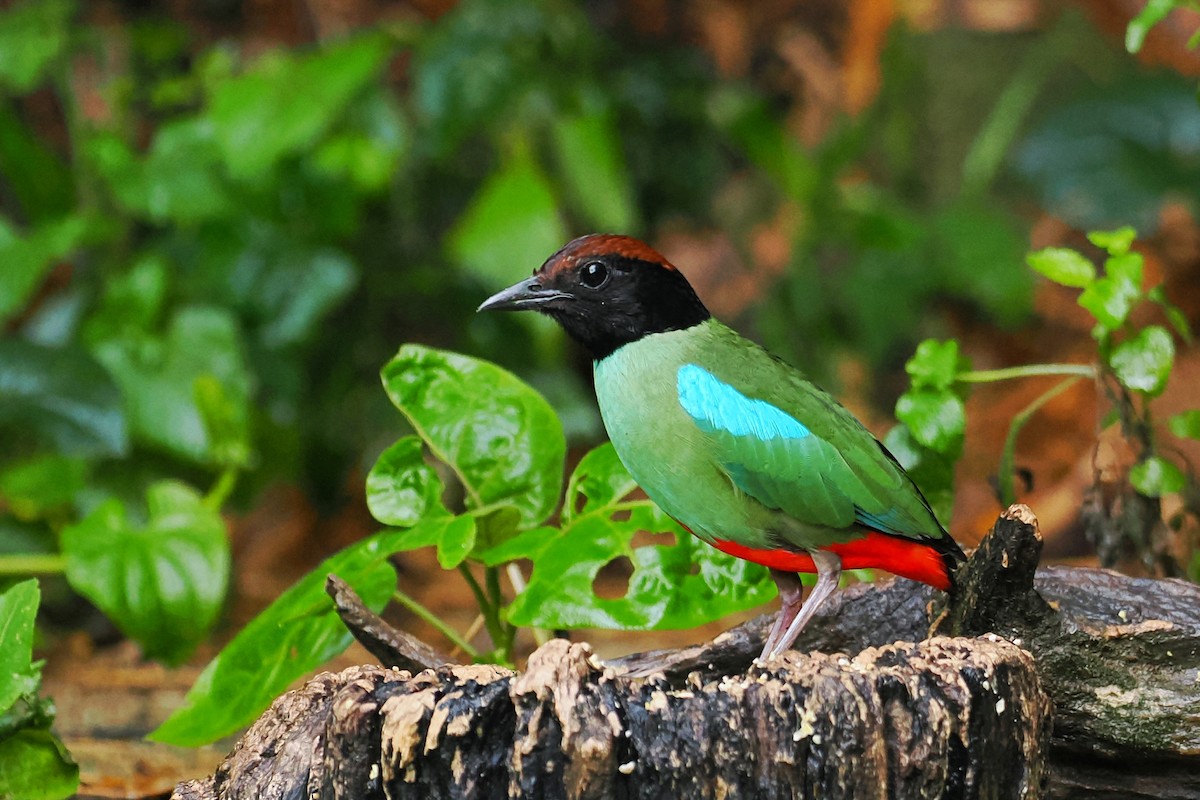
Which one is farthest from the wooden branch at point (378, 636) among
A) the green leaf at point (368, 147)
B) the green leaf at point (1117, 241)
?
the green leaf at point (368, 147)

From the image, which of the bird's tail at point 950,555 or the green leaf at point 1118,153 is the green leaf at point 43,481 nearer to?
the bird's tail at point 950,555

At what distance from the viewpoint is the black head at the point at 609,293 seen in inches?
105

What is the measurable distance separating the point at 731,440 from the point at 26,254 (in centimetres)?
378

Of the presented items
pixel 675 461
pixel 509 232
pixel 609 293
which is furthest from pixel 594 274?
pixel 509 232

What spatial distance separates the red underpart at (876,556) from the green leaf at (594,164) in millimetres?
3267

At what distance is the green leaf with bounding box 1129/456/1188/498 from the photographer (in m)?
3.02

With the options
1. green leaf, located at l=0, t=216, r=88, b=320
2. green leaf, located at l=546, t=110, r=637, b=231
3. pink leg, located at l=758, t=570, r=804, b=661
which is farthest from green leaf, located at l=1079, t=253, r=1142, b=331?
green leaf, located at l=0, t=216, r=88, b=320

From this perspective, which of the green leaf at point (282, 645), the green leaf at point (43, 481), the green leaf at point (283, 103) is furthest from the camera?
the green leaf at point (283, 103)

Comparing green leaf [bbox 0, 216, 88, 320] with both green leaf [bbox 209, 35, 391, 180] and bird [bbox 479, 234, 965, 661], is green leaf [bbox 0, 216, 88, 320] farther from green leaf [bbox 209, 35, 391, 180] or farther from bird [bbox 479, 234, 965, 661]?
bird [bbox 479, 234, 965, 661]

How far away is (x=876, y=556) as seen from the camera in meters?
2.56

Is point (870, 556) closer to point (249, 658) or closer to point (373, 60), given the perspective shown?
point (249, 658)

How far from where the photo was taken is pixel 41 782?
2709 mm

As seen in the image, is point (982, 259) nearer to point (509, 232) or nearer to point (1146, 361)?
point (509, 232)

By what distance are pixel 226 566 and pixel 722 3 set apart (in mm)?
6140
